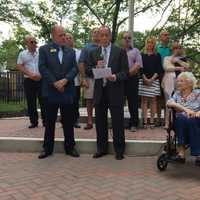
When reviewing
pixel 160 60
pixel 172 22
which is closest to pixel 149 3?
pixel 172 22

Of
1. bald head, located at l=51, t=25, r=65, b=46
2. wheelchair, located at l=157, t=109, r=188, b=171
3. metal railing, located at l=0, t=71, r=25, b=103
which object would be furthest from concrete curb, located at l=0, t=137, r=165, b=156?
metal railing, located at l=0, t=71, r=25, b=103

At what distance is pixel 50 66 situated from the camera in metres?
6.61

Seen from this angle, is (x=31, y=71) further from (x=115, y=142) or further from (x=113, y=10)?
(x=113, y=10)

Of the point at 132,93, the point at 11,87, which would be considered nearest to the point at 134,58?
the point at 132,93

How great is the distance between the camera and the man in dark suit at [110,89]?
6.54 meters

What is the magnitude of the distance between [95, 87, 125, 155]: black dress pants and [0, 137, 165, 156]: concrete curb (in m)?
0.23

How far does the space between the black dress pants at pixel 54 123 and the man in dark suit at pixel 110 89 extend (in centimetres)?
42

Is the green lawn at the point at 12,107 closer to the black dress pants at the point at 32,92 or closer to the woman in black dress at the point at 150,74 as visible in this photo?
the black dress pants at the point at 32,92

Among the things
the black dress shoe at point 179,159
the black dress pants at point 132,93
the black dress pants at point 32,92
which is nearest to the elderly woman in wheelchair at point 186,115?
the black dress shoe at point 179,159

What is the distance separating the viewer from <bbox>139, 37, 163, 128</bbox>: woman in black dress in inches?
306

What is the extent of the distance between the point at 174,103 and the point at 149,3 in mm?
12289

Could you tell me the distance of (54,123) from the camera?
679 centimetres

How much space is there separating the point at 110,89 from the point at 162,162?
1.37m

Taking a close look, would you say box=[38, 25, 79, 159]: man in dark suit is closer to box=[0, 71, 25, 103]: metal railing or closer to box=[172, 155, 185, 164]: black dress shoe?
box=[172, 155, 185, 164]: black dress shoe
